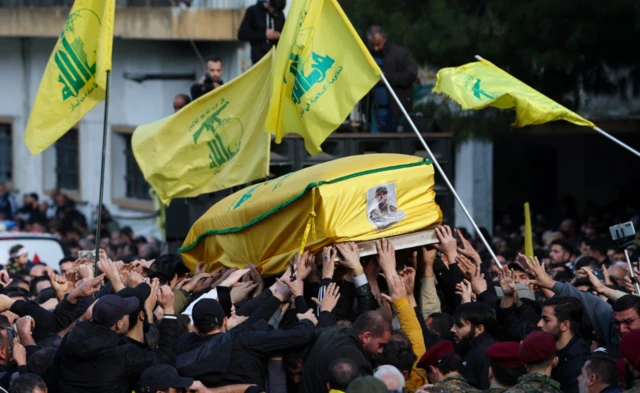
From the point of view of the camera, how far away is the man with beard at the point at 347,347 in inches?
296

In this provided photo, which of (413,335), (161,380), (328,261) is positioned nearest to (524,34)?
(328,261)

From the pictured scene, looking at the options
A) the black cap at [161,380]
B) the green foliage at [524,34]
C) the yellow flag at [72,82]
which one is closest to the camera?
the black cap at [161,380]

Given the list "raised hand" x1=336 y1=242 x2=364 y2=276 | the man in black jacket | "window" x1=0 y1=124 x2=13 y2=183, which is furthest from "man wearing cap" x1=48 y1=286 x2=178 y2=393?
"window" x1=0 y1=124 x2=13 y2=183

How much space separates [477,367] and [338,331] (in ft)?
2.84

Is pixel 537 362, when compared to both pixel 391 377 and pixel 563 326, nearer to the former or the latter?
pixel 391 377

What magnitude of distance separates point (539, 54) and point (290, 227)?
725cm

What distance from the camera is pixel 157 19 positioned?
2209 centimetres

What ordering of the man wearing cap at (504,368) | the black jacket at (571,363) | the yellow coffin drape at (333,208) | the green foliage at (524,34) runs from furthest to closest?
1. the green foliage at (524,34)
2. the yellow coffin drape at (333,208)
3. the black jacket at (571,363)
4. the man wearing cap at (504,368)

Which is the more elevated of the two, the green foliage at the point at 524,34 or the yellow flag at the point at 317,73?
the green foliage at the point at 524,34

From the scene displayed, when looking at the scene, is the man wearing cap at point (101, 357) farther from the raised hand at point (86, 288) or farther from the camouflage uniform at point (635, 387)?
the camouflage uniform at point (635, 387)

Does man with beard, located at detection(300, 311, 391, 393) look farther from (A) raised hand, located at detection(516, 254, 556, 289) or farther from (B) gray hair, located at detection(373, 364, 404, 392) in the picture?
(A) raised hand, located at detection(516, 254, 556, 289)


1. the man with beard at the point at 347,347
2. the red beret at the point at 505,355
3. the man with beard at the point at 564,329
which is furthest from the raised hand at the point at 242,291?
the red beret at the point at 505,355

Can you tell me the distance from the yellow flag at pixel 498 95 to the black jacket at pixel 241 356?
2.67 metres

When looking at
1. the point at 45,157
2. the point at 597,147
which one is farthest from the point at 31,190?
the point at 597,147
